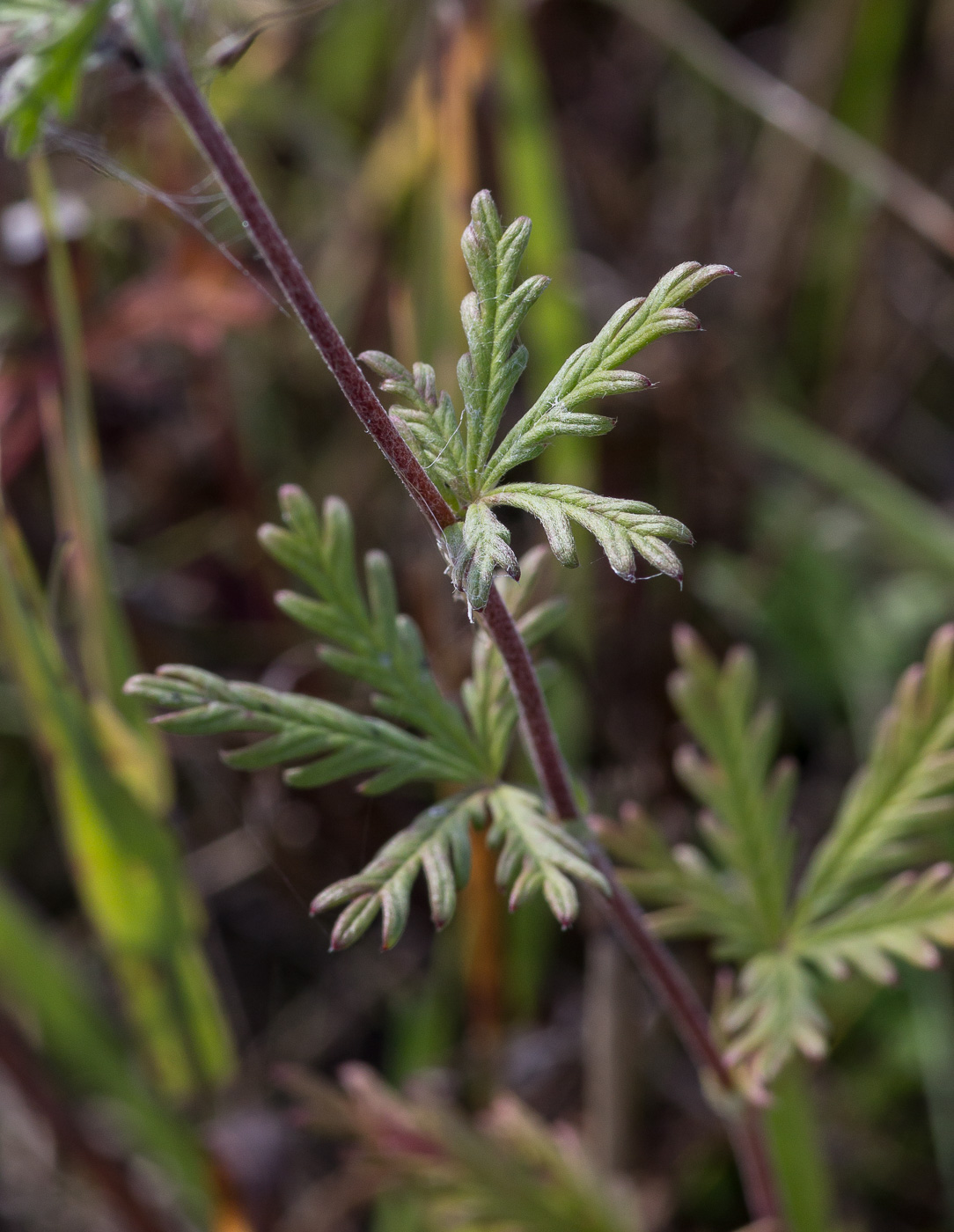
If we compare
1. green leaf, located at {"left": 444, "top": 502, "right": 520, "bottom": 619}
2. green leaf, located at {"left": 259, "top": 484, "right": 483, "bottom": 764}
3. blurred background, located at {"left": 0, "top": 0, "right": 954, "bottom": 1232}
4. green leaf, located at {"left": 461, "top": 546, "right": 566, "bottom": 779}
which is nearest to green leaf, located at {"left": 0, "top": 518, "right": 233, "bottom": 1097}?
blurred background, located at {"left": 0, "top": 0, "right": 954, "bottom": 1232}

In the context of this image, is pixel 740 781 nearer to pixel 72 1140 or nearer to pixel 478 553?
pixel 478 553

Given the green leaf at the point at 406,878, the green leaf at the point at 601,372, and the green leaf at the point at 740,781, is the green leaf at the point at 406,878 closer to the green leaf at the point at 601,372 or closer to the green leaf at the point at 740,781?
the green leaf at the point at 601,372

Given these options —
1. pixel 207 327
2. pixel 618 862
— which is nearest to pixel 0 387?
pixel 207 327

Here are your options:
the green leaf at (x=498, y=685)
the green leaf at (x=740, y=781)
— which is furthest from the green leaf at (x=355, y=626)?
the green leaf at (x=740, y=781)

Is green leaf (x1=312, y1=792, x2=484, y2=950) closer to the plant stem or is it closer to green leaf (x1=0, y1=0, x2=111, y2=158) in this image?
the plant stem

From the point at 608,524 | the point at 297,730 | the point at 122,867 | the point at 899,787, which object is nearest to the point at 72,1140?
the point at 122,867
